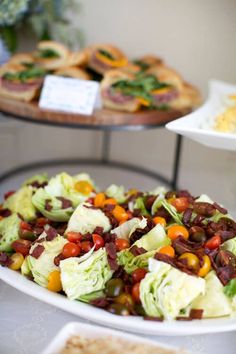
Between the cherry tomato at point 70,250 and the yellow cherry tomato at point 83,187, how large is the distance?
0.85ft

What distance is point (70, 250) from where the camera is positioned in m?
0.86

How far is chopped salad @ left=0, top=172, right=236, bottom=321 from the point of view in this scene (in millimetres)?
771

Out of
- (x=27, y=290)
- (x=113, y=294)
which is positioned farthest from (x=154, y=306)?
(x=27, y=290)

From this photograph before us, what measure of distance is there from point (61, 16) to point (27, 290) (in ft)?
5.04

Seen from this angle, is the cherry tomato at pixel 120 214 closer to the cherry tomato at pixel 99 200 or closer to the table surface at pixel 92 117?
the cherry tomato at pixel 99 200

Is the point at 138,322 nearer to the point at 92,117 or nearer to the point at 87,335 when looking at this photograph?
the point at 87,335

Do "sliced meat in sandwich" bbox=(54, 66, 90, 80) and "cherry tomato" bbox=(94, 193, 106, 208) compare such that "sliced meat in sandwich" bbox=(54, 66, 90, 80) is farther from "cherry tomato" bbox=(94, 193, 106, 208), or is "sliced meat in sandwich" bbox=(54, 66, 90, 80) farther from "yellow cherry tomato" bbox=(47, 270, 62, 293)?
"yellow cherry tomato" bbox=(47, 270, 62, 293)

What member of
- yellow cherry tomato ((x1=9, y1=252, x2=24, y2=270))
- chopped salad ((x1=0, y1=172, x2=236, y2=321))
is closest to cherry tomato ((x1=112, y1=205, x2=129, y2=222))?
chopped salad ((x1=0, y1=172, x2=236, y2=321))

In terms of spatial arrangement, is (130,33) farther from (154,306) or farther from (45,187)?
(154,306)

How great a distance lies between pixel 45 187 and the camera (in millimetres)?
1090

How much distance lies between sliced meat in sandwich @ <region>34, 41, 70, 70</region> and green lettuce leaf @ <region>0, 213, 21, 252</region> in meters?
0.89

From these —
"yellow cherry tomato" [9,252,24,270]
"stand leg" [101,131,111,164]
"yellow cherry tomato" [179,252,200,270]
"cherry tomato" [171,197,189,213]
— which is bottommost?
"stand leg" [101,131,111,164]

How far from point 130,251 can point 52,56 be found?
1154 mm

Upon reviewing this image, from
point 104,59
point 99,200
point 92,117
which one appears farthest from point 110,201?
point 104,59
